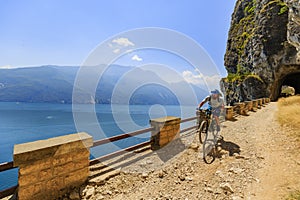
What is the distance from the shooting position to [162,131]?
20.2 ft

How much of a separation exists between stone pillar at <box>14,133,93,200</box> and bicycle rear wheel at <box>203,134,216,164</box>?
148 inches

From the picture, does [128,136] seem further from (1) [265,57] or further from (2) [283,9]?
(2) [283,9]

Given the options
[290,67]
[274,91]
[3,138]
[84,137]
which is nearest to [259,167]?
[84,137]

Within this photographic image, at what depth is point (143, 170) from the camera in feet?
15.6

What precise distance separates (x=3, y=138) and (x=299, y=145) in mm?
43558

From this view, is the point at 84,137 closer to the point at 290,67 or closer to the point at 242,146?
the point at 242,146

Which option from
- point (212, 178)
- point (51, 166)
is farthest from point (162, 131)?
point (51, 166)

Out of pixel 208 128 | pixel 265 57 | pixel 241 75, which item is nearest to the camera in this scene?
pixel 208 128

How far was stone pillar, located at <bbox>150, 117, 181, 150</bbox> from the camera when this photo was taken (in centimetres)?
611

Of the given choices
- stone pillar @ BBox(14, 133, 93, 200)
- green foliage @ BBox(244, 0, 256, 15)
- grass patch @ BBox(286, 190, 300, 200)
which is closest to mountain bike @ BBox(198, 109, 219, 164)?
grass patch @ BBox(286, 190, 300, 200)

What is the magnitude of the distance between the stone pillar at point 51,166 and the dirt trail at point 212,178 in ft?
1.26

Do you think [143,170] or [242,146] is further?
[242,146]

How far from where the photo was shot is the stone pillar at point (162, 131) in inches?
240

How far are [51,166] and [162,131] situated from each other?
3.81 meters
